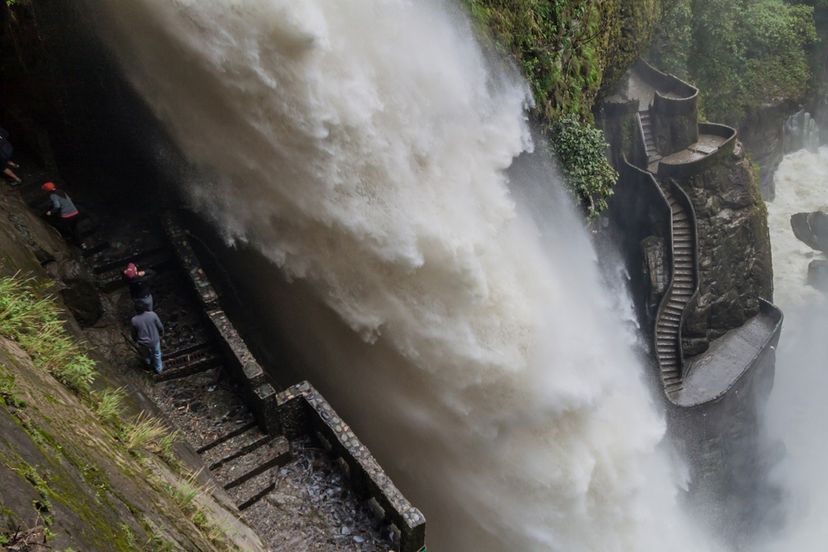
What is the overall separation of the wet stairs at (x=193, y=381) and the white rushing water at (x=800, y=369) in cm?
1663

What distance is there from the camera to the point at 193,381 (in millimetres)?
8734

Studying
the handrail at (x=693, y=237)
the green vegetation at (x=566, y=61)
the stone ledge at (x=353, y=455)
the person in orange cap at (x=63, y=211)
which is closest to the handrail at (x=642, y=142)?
the handrail at (x=693, y=237)

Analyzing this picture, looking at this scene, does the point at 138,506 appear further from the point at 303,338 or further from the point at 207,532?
the point at 303,338

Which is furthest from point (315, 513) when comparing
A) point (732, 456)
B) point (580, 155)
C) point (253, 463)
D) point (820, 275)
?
point (820, 275)

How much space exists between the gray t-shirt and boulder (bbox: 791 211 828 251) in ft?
85.9

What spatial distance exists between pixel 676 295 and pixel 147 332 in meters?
15.1

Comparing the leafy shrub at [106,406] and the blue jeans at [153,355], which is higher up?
the leafy shrub at [106,406]

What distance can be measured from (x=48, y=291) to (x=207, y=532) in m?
3.62

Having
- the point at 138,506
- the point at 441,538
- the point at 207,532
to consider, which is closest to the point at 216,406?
the point at 207,532

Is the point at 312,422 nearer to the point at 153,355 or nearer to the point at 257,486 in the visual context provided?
the point at 257,486

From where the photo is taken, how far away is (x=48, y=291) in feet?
24.4

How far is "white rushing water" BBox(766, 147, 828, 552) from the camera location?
64.8 ft

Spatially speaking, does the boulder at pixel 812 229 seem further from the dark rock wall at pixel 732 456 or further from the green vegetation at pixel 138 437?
the green vegetation at pixel 138 437

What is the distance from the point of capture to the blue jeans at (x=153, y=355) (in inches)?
321
